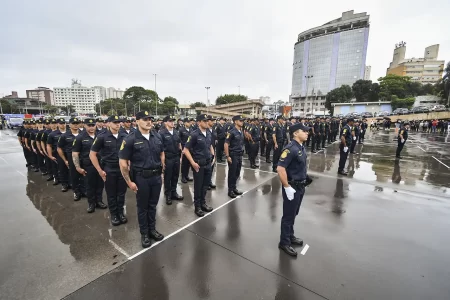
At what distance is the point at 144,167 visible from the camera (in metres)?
3.07

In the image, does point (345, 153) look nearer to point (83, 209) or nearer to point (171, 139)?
point (171, 139)

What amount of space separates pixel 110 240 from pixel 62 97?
178191 millimetres

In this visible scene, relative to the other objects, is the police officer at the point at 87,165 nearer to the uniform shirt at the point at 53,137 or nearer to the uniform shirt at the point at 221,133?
the uniform shirt at the point at 53,137

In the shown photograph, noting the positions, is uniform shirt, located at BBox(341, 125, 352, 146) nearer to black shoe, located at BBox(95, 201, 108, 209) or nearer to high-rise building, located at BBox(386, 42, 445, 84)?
black shoe, located at BBox(95, 201, 108, 209)

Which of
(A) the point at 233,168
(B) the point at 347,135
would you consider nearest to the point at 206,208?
(A) the point at 233,168

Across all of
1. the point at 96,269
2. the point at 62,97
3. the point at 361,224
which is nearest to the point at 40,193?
the point at 96,269

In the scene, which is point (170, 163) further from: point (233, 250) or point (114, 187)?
point (233, 250)

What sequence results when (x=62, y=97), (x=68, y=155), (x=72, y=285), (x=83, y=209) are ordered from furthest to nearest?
1. (x=62, y=97)
2. (x=68, y=155)
3. (x=83, y=209)
4. (x=72, y=285)

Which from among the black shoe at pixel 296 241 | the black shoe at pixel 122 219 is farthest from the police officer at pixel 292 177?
the black shoe at pixel 122 219

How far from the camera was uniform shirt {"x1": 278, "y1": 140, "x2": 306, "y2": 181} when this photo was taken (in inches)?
116

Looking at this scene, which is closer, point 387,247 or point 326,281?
point 326,281

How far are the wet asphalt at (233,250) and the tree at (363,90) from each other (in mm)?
58382

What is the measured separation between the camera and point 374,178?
6.98 metres

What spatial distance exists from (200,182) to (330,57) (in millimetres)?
97387
